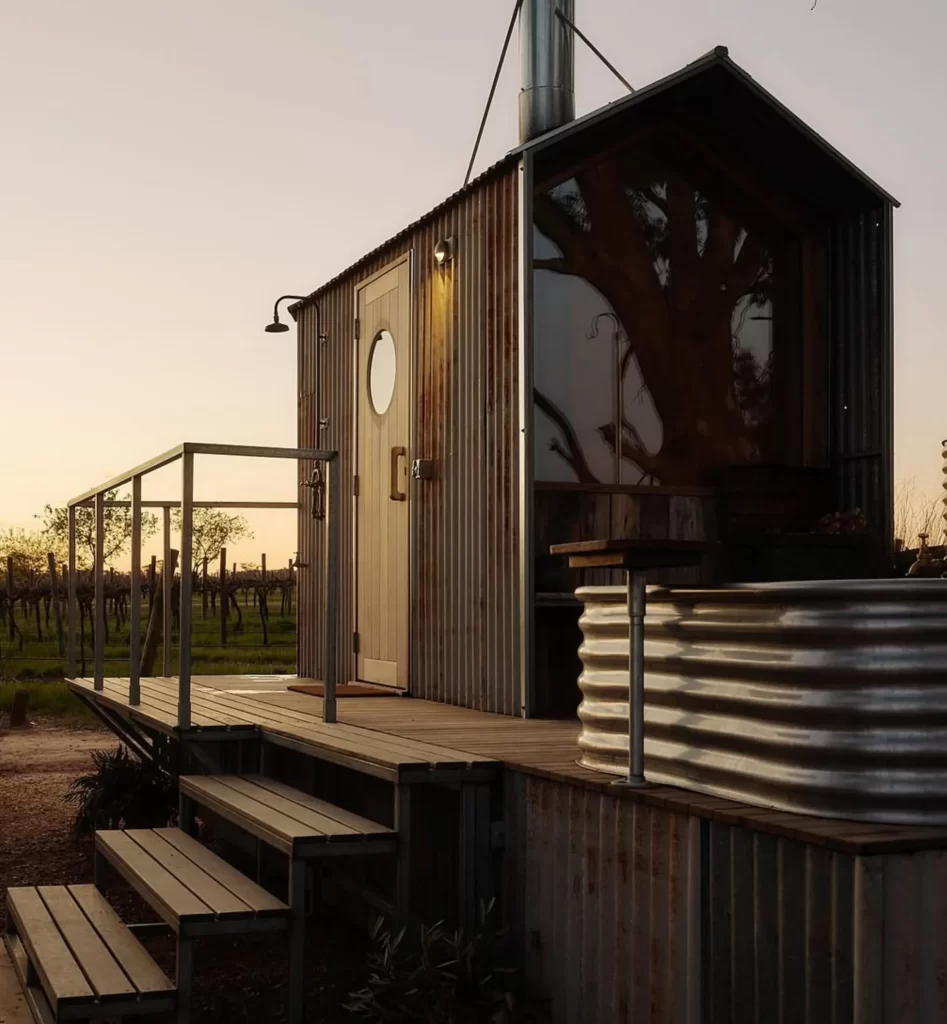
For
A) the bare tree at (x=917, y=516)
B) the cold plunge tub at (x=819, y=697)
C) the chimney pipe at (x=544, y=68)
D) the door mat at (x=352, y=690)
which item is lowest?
the door mat at (x=352, y=690)

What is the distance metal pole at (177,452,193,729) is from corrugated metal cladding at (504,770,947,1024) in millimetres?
1816

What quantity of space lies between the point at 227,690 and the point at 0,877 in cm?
170

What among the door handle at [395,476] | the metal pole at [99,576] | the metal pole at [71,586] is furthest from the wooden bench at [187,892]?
the metal pole at [71,586]

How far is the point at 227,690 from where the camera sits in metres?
8.41

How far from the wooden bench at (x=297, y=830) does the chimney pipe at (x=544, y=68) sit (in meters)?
4.17

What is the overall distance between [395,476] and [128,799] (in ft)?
7.65

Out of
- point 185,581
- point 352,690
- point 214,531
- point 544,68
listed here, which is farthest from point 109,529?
point 185,581

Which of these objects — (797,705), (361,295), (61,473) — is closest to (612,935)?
(797,705)

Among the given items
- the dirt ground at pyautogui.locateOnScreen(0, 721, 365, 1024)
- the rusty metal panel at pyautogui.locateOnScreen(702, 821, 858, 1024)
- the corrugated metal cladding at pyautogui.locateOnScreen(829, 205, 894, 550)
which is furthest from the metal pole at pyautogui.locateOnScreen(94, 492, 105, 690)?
the rusty metal panel at pyautogui.locateOnScreen(702, 821, 858, 1024)

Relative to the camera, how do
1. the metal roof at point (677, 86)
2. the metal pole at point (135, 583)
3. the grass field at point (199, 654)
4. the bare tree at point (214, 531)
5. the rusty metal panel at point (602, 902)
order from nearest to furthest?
the rusty metal panel at point (602, 902) → the metal roof at point (677, 86) → the metal pole at point (135, 583) → the grass field at point (199, 654) → the bare tree at point (214, 531)

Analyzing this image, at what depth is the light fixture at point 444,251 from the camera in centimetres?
741

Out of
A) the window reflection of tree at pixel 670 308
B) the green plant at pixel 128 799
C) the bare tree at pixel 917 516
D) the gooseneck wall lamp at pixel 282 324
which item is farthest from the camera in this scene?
the gooseneck wall lamp at pixel 282 324

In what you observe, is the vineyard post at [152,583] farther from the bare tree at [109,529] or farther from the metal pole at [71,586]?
the bare tree at [109,529]

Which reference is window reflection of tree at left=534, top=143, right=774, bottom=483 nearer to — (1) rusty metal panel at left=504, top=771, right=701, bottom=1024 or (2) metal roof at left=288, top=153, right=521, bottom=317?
(2) metal roof at left=288, top=153, right=521, bottom=317
